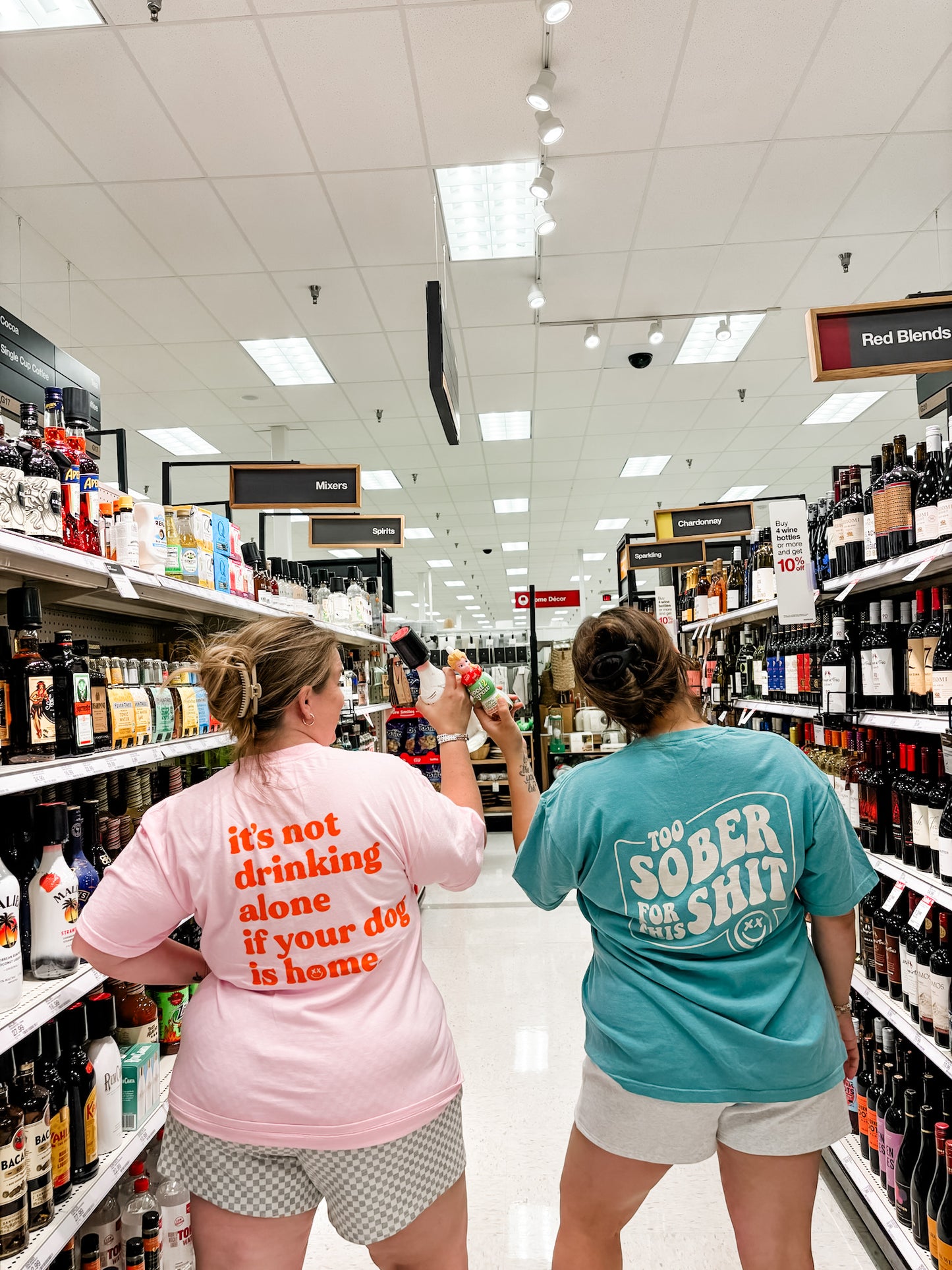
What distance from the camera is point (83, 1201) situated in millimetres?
1716

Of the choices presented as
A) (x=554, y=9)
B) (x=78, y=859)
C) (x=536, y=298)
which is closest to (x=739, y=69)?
(x=554, y=9)

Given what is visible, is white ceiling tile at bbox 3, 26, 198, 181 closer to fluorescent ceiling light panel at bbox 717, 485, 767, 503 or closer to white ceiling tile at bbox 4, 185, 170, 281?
white ceiling tile at bbox 4, 185, 170, 281

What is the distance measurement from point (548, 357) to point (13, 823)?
21.5 feet

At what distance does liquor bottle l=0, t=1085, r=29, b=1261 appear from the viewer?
149 cm

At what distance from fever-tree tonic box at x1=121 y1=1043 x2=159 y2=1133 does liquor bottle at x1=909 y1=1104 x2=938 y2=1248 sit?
6.60 feet

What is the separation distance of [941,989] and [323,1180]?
5.38 feet

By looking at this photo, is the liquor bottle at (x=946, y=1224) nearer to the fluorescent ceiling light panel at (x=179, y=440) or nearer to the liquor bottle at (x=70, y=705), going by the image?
the liquor bottle at (x=70, y=705)

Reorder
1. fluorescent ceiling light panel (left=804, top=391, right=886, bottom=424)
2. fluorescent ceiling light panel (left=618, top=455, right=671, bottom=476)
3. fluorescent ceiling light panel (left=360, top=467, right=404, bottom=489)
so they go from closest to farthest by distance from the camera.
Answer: fluorescent ceiling light panel (left=804, top=391, right=886, bottom=424)
fluorescent ceiling light panel (left=618, top=455, right=671, bottom=476)
fluorescent ceiling light panel (left=360, top=467, right=404, bottom=489)

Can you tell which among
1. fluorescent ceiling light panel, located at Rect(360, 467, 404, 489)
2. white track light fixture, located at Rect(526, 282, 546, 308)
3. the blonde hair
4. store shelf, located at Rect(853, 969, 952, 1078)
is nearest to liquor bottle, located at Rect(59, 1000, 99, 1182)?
the blonde hair

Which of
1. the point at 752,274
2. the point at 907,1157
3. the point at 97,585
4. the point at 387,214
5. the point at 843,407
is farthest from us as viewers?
the point at 843,407

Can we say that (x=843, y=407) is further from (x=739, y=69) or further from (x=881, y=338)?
(x=881, y=338)

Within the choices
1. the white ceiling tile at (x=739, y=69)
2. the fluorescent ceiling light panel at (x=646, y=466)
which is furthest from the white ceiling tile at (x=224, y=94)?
the fluorescent ceiling light panel at (x=646, y=466)

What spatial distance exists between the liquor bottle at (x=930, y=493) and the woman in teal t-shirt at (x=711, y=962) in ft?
3.56

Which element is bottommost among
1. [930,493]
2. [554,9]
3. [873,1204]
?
[873,1204]
